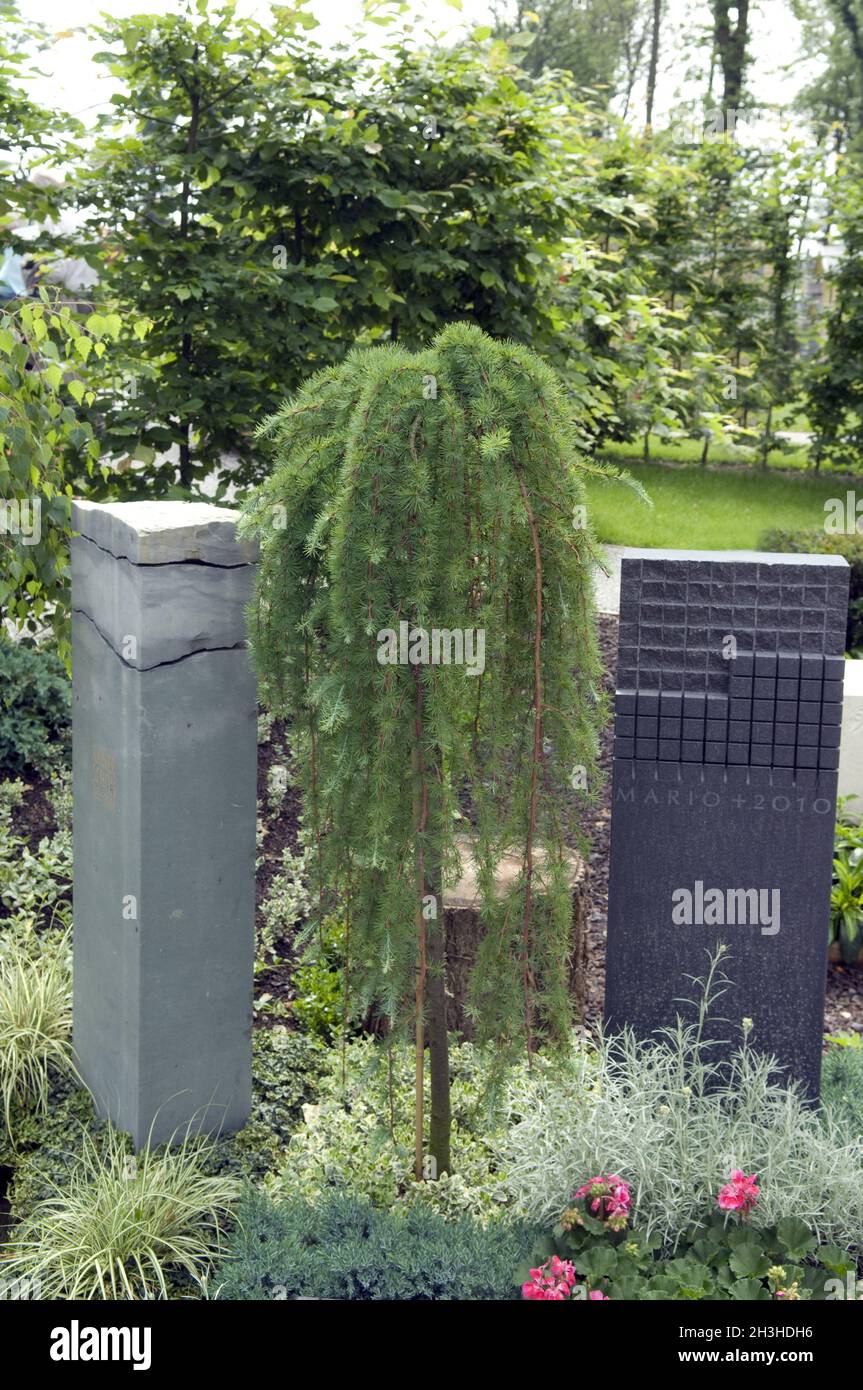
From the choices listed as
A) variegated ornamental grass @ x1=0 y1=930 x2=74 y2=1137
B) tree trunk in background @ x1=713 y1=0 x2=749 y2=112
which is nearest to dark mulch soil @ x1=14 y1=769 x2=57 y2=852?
variegated ornamental grass @ x1=0 y1=930 x2=74 y2=1137

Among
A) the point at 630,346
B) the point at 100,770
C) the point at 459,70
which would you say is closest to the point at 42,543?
the point at 100,770

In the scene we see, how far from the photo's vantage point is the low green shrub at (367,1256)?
12.2 ft

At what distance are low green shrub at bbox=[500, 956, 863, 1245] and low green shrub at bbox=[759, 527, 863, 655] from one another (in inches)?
222

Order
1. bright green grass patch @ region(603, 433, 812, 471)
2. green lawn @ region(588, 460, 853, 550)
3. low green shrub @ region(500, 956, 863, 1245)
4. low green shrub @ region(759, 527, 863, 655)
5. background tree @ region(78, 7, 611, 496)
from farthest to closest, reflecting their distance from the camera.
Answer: bright green grass patch @ region(603, 433, 812, 471), green lawn @ region(588, 460, 853, 550), low green shrub @ region(759, 527, 863, 655), background tree @ region(78, 7, 611, 496), low green shrub @ region(500, 956, 863, 1245)

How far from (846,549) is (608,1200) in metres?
6.69

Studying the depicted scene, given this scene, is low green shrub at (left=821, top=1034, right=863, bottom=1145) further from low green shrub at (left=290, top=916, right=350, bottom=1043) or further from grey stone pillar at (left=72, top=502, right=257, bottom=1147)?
grey stone pillar at (left=72, top=502, right=257, bottom=1147)

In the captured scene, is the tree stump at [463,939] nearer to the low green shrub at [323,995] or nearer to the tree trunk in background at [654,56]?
the low green shrub at [323,995]

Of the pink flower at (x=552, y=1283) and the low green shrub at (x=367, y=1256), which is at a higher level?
the pink flower at (x=552, y=1283)

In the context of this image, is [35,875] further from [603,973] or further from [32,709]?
[603,973]

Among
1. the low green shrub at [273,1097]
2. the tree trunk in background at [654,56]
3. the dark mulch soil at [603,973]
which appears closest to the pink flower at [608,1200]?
the low green shrub at [273,1097]

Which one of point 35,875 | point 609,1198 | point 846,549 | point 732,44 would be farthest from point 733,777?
point 732,44

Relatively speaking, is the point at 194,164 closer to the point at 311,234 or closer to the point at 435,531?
the point at 311,234

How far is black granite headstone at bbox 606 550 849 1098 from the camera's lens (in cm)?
452

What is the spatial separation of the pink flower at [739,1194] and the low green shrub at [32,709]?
4429 millimetres
